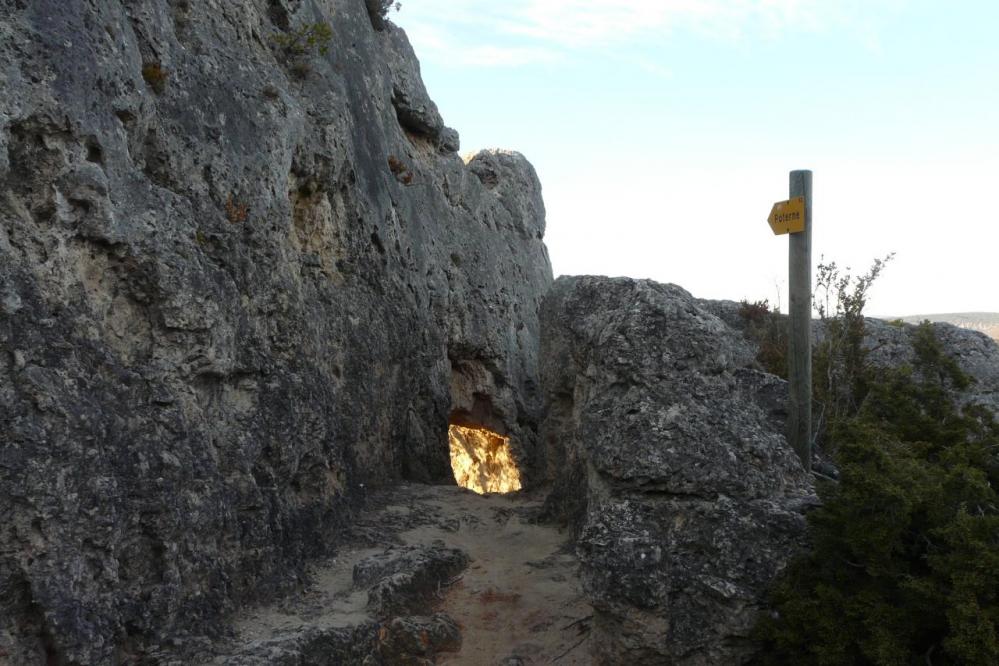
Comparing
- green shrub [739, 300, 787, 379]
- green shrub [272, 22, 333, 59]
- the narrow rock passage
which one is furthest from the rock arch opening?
green shrub [272, 22, 333, 59]

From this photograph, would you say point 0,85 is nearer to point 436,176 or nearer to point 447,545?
point 447,545

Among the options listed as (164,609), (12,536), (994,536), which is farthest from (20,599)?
(994,536)

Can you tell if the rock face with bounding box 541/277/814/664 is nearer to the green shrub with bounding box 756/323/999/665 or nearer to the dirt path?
the green shrub with bounding box 756/323/999/665

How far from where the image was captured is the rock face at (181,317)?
659cm

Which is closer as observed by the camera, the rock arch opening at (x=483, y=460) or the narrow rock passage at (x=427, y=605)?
the narrow rock passage at (x=427, y=605)

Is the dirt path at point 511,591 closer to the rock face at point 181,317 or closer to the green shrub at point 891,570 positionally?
the rock face at point 181,317

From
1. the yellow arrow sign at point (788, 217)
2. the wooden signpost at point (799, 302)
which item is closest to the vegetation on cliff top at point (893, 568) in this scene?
the wooden signpost at point (799, 302)

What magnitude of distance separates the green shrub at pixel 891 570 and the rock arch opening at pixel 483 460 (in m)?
15.5

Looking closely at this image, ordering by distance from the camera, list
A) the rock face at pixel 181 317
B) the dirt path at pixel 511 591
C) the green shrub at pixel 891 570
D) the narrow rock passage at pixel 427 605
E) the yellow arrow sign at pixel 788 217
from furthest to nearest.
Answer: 1. the yellow arrow sign at pixel 788 217
2. the dirt path at pixel 511 591
3. the narrow rock passage at pixel 427 605
4. the rock face at pixel 181 317
5. the green shrub at pixel 891 570

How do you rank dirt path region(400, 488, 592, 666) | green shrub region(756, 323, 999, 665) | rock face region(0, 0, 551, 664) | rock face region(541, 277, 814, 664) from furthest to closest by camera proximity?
dirt path region(400, 488, 592, 666), rock face region(541, 277, 814, 664), rock face region(0, 0, 551, 664), green shrub region(756, 323, 999, 665)

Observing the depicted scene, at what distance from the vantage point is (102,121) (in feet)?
26.2

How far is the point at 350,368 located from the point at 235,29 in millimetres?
5167

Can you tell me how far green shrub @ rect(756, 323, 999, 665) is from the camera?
555 centimetres

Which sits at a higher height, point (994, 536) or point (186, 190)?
point (186, 190)
